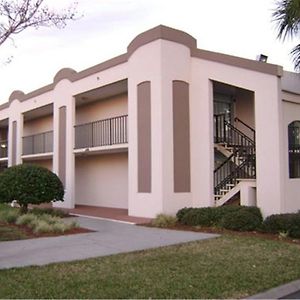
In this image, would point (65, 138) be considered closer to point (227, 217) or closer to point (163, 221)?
point (163, 221)

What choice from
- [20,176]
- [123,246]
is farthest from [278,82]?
[20,176]

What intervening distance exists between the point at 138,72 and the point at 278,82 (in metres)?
5.60

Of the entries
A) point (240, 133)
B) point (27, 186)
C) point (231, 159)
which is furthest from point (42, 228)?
point (240, 133)

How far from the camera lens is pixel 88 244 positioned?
1183cm

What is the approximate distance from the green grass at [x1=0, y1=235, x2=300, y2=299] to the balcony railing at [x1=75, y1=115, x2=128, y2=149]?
1073cm

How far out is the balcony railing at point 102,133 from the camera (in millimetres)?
21297

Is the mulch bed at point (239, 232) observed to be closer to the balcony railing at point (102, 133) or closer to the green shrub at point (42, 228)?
the green shrub at point (42, 228)

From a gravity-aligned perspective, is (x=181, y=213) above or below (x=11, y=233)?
above

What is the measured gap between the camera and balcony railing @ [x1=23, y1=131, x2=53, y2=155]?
1126 inches

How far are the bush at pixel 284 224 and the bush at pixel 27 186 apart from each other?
27.6 feet

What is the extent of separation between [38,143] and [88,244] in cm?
1920

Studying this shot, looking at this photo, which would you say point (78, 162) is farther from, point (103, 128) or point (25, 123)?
point (25, 123)

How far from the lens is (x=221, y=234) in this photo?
43.2 feet

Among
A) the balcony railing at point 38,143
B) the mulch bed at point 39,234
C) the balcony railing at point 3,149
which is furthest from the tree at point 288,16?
the balcony railing at point 3,149
